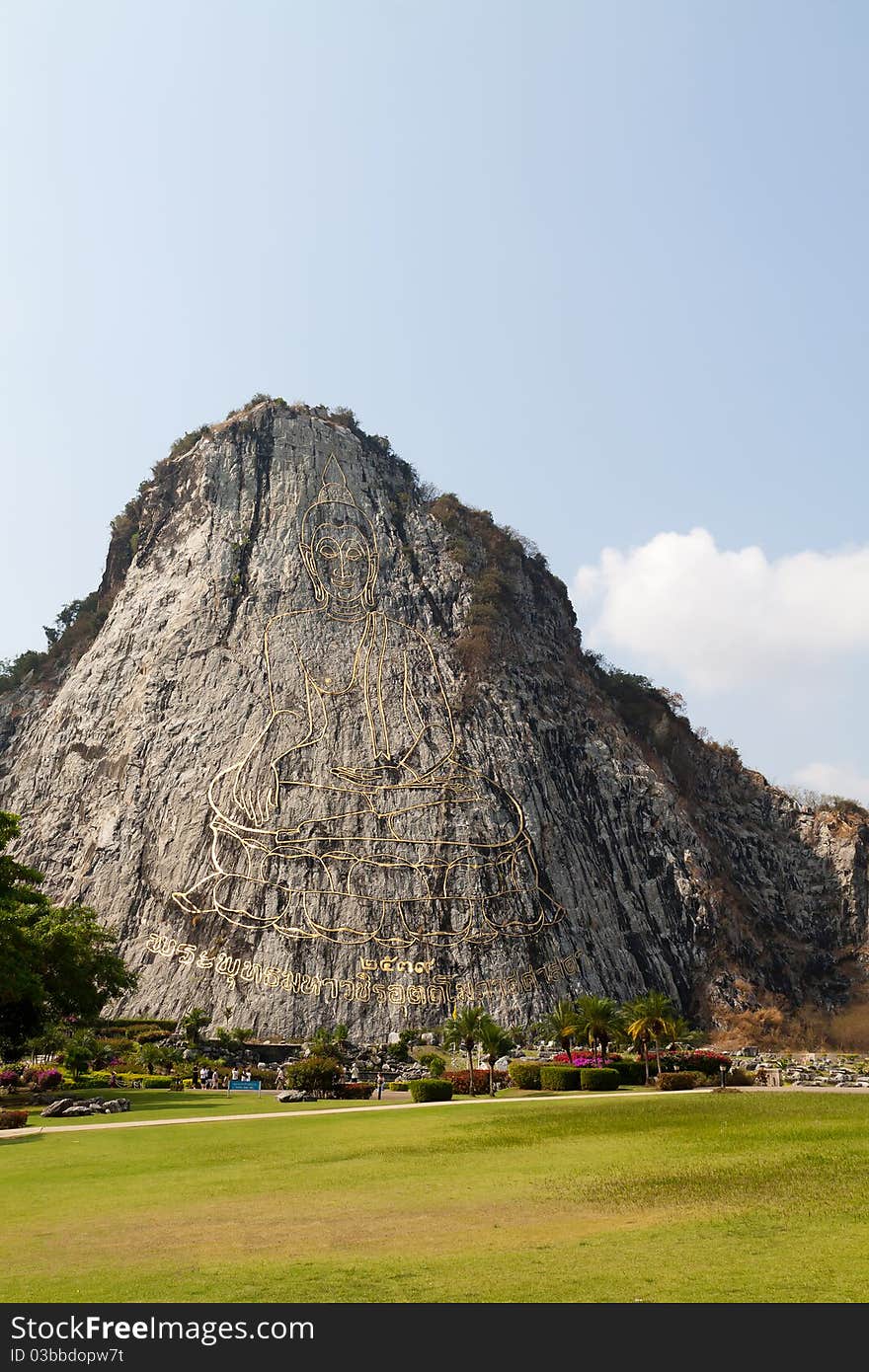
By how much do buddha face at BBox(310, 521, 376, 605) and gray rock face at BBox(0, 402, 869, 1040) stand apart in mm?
162

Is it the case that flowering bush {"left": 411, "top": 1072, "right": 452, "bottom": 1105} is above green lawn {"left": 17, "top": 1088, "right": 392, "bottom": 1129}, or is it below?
above

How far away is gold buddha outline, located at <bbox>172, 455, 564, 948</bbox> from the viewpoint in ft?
181

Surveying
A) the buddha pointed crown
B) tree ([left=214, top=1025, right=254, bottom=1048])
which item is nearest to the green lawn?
tree ([left=214, top=1025, right=254, bottom=1048])

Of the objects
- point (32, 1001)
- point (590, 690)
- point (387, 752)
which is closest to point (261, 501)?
point (387, 752)

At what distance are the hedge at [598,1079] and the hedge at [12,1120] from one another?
17.5 metres

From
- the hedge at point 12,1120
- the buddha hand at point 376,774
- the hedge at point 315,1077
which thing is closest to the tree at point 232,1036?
the hedge at point 315,1077

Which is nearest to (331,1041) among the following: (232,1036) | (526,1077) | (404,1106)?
(232,1036)

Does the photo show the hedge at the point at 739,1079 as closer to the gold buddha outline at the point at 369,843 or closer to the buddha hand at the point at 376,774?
the gold buddha outline at the point at 369,843

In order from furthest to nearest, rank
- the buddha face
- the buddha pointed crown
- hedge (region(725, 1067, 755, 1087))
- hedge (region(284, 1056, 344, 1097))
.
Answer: the buddha pointed crown → the buddha face → hedge (region(284, 1056, 344, 1097)) → hedge (region(725, 1067, 755, 1087))

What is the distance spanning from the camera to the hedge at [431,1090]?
31.1 meters

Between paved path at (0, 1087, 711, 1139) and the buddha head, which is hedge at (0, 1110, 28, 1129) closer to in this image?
paved path at (0, 1087, 711, 1139)

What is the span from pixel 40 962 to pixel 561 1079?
1869cm

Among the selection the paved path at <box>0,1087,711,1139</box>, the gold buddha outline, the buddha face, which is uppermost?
the buddha face
